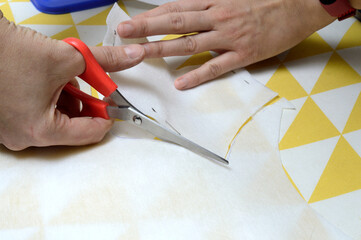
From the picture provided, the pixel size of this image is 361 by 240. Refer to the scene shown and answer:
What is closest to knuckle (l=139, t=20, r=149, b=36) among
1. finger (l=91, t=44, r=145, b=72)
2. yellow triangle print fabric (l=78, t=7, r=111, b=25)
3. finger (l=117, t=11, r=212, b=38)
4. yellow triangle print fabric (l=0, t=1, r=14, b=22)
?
finger (l=117, t=11, r=212, b=38)

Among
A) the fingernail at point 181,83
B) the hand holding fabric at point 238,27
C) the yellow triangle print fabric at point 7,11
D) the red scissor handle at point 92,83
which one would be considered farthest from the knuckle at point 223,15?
the yellow triangle print fabric at point 7,11

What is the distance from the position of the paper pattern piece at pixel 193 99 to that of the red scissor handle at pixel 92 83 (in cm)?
7

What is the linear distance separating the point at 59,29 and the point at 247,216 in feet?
2.84

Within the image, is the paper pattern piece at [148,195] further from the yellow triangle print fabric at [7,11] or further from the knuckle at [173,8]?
the yellow triangle print fabric at [7,11]

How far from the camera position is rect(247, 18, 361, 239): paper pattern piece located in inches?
31.1

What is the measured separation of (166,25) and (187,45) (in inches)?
3.3

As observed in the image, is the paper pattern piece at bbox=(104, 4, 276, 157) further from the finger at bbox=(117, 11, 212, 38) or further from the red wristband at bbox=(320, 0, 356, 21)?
the red wristband at bbox=(320, 0, 356, 21)

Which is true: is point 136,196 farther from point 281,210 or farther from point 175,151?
point 281,210

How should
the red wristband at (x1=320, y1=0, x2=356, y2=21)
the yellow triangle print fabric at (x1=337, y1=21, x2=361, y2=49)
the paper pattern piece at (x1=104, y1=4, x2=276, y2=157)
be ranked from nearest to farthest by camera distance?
the paper pattern piece at (x1=104, y1=4, x2=276, y2=157) < the red wristband at (x1=320, y1=0, x2=356, y2=21) < the yellow triangle print fabric at (x1=337, y1=21, x2=361, y2=49)

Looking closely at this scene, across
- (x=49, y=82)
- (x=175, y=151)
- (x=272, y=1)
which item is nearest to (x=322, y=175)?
(x=175, y=151)

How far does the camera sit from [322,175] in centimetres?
82

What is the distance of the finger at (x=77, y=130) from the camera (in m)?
0.73

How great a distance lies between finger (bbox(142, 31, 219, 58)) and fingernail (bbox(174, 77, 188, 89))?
0.27 ft

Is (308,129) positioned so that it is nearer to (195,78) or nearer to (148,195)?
(195,78)
